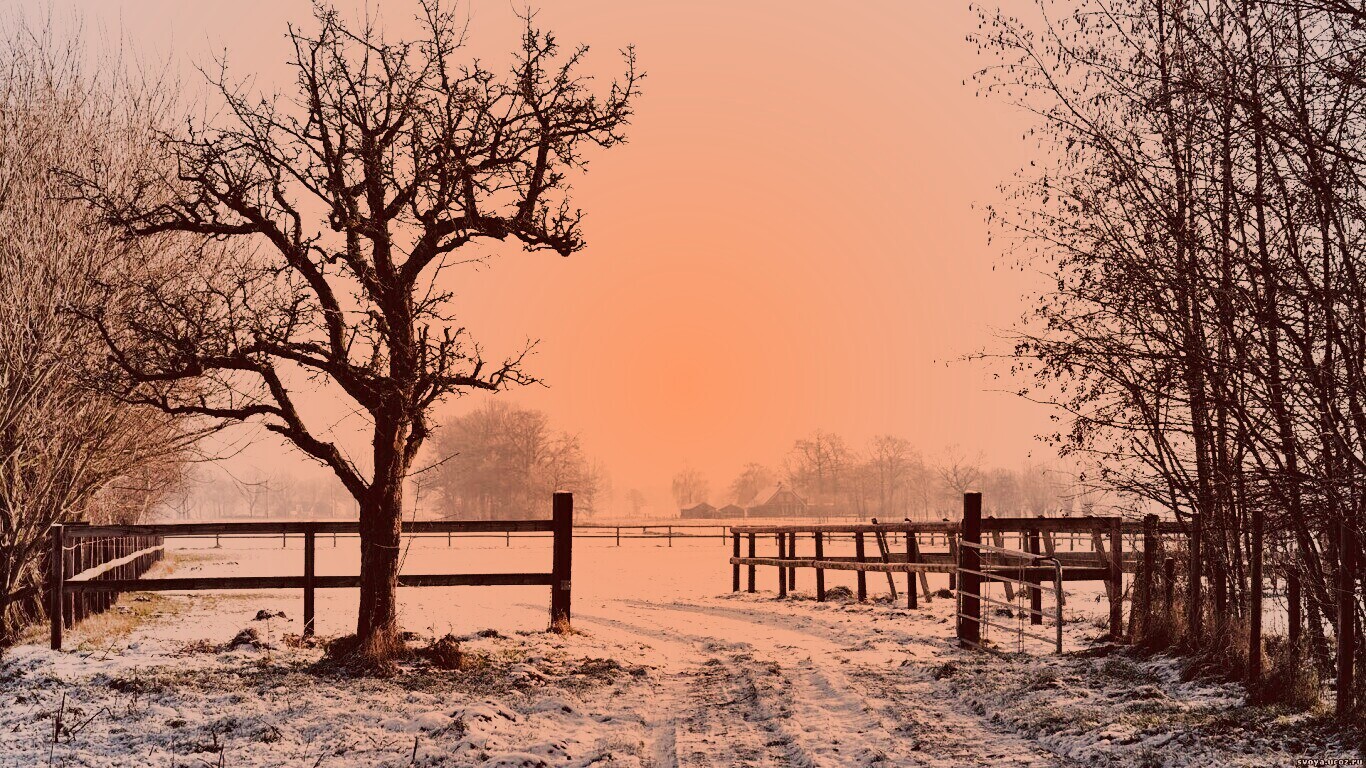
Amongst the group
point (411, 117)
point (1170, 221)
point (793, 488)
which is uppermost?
point (411, 117)

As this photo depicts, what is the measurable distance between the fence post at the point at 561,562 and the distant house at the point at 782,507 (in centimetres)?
12372

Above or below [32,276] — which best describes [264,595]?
below

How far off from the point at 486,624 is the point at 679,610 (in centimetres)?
504

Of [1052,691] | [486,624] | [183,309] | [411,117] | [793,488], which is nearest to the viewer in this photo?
[1052,691]

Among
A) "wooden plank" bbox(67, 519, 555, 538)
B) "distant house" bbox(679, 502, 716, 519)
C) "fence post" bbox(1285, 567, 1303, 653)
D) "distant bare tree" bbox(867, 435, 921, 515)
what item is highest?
"wooden plank" bbox(67, 519, 555, 538)

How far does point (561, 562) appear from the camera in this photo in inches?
529

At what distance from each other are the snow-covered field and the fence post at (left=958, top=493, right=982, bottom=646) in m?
0.37

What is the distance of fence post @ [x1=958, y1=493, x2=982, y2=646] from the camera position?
1263cm

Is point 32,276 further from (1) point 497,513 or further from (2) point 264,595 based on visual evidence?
(1) point 497,513

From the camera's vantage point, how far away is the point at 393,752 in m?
7.94

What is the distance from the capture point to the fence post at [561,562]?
13.4 meters

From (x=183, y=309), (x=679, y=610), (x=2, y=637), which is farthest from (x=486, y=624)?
(x=183, y=309)

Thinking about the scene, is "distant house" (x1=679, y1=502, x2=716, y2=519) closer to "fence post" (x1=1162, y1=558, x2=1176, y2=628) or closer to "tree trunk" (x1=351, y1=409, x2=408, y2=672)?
"fence post" (x1=1162, y1=558, x2=1176, y2=628)

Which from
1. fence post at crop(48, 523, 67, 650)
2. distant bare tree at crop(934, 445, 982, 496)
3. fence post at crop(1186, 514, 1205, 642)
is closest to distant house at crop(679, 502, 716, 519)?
distant bare tree at crop(934, 445, 982, 496)
